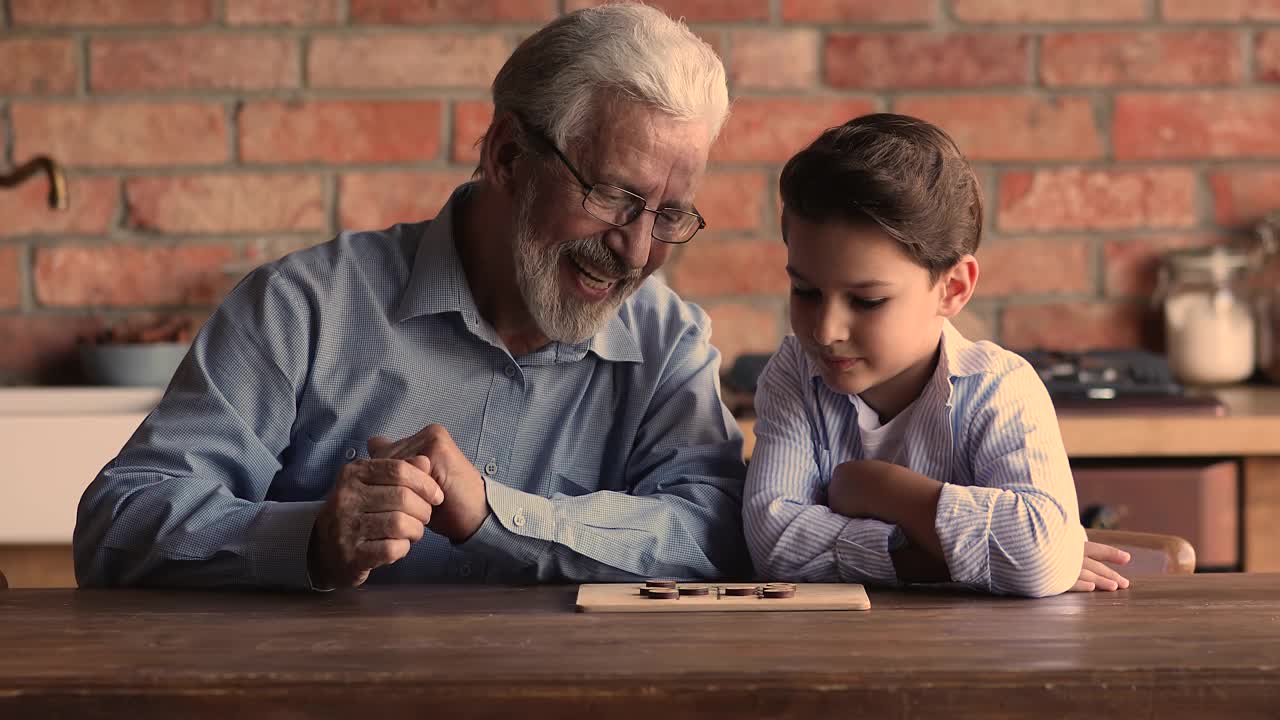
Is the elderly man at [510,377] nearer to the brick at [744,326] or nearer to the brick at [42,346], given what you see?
the brick at [744,326]

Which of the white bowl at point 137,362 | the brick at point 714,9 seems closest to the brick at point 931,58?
the brick at point 714,9

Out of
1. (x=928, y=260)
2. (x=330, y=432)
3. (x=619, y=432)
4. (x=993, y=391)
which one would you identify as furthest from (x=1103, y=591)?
(x=330, y=432)

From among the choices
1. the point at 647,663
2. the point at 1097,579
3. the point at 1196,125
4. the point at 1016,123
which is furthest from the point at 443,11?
the point at 647,663

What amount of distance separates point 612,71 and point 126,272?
61.3 inches

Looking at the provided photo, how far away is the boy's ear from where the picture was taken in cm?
140

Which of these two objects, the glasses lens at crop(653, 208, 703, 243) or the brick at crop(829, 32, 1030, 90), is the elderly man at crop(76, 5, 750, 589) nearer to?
the glasses lens at crop(653, 208, 703, 243)

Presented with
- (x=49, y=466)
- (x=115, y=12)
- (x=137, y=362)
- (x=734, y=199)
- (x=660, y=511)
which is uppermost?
(x=115, y=12)

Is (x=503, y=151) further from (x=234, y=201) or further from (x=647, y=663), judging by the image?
(x=234, y=201)

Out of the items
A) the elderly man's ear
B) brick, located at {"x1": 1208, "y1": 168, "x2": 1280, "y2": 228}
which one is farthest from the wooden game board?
brick, located at {"x1": 1208, "y1": 168, "x2": 1280, "y2": 228}

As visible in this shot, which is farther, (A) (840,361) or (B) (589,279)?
(B) (589,279)

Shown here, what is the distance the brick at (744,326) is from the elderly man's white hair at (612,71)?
1.12m

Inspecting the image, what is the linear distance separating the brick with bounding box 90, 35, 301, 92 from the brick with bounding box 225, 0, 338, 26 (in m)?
0.03

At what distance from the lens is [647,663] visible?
0.94 metres

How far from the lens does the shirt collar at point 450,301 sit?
5.13 feet
